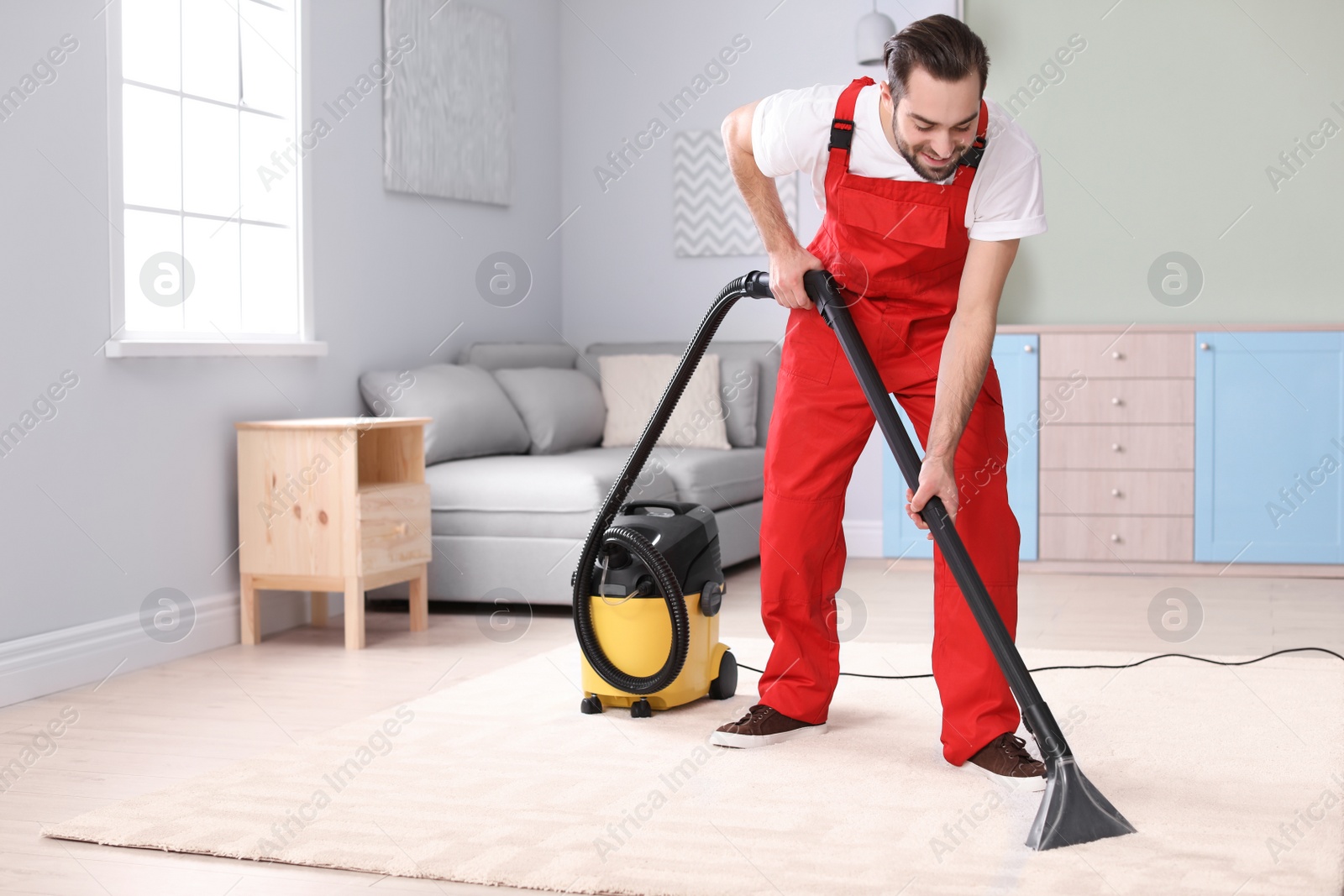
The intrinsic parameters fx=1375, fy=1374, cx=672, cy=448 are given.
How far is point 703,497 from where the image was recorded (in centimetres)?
445

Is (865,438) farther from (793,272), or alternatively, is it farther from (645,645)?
(645,645)

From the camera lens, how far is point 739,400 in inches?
199

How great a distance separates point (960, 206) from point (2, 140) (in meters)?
2.04

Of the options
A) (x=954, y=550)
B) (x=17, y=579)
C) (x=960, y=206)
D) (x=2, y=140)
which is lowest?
(x=17, y=579)

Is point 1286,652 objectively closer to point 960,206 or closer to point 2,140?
point 960,206

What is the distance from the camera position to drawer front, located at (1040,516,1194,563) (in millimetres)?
4746

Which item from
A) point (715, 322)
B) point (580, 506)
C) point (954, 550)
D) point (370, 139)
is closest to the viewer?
point (954, 550)

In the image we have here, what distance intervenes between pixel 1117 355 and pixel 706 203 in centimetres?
172

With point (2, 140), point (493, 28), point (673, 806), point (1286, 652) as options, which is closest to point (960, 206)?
point (673, 806)

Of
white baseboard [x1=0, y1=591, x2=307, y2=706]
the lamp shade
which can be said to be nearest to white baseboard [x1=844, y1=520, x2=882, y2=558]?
the lamp shade

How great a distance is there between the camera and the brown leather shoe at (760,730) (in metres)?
2.48

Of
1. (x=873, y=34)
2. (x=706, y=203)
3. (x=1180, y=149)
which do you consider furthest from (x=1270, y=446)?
(x=706, y=203)

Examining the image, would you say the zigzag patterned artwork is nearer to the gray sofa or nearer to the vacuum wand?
the gray sofa

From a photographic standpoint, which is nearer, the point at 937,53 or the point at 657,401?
the point at 937,53
